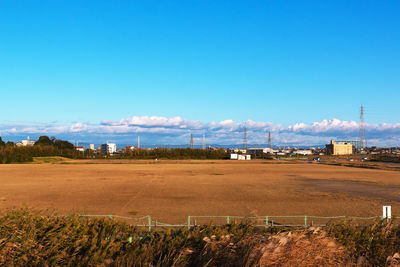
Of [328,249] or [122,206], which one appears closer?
[328,249]

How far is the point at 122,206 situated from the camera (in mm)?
18594

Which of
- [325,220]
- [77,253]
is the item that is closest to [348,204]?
[325,220]

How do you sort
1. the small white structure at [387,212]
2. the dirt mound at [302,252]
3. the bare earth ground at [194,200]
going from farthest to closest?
the bare earth ground at [194,200] < the small white structure at [387,212] < the dirt mound at [302,252]

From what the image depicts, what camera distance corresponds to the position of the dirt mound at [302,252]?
664 cm

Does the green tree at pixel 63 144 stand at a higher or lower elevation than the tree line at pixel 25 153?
higher

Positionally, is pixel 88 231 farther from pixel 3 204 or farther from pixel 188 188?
pixel 188 188

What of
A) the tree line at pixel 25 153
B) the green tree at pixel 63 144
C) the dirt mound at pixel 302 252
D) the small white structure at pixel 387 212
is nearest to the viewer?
the dirt mound at pixel 302 252

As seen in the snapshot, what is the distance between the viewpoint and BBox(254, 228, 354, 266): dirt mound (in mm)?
6641

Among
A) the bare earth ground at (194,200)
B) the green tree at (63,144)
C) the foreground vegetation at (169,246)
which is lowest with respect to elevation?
the bare earth ground at (194,200)

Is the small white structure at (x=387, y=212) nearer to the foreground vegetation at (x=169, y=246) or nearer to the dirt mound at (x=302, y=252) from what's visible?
the foreground vegetation at (x=169, y=246)

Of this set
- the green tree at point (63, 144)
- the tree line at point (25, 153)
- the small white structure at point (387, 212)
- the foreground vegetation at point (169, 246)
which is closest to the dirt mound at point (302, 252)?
the foreground vegetation at point (169, 246)

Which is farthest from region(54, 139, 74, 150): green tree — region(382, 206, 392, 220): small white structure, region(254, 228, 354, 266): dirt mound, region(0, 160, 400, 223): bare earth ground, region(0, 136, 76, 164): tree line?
region(254, 228, 354, 266): dirt mound

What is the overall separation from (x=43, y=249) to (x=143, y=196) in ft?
51.4

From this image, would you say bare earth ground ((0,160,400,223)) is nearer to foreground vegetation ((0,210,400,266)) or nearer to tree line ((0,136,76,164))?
foreground vegetation ((0,210,400,266))
